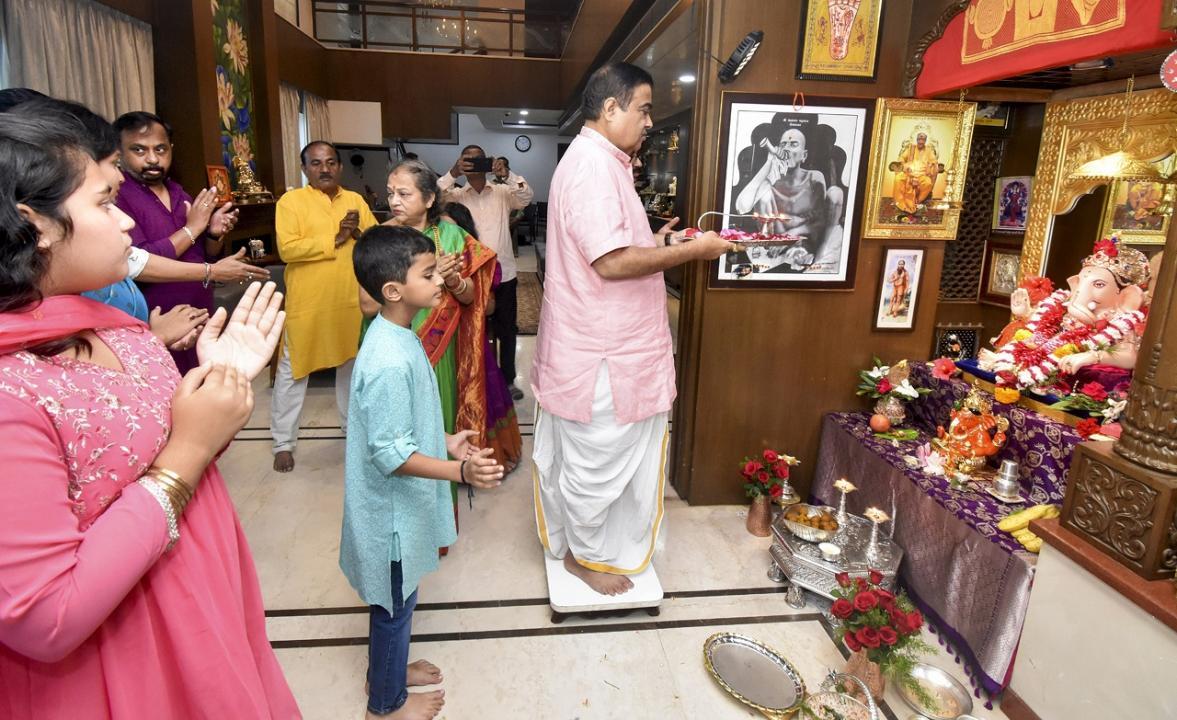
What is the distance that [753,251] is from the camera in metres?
2.66

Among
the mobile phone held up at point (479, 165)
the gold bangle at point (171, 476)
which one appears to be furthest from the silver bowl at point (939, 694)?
the mobile phone held up at point (479, 165)

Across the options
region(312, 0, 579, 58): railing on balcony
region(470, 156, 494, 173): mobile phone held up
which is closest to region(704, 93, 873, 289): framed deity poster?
region(470, 156, 494, 173): mobile phone held up

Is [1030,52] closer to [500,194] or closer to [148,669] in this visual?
[148,669]

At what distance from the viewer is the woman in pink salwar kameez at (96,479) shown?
65 centimetres

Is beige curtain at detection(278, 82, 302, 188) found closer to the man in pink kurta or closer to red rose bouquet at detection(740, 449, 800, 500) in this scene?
the man in pink kurta

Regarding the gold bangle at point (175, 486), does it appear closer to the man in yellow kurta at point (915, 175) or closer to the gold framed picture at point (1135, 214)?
the man in yellow kurta at point (915, 175)

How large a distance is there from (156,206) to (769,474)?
269 cm

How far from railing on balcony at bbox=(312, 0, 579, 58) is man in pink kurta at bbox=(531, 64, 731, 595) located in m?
8.78

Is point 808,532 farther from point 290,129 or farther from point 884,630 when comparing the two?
point 290,129

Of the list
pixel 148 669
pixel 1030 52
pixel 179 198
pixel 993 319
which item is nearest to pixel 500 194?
pixel 179 198

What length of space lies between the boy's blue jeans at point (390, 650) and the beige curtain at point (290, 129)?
23.4 feet

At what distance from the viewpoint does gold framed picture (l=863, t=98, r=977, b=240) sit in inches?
101

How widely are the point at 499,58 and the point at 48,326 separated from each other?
10.3 m

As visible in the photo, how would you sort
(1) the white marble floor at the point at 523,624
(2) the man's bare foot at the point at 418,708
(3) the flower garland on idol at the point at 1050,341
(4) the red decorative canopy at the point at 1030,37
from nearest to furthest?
1. (4) the red decorative canopy at the point at 1030,37
2. (2) the man's bare foot at the point at 418,708
3. (1) the white marble floor at the point at 523,624
4. (3) the flower garland on idol at the point at 1050,341
